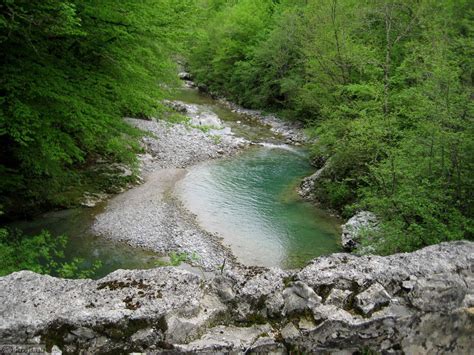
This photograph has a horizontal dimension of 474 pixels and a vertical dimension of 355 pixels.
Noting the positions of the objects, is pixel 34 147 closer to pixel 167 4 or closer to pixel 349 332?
pixel 167 4

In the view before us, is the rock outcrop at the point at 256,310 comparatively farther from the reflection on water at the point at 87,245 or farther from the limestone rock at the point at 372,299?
the reflection on water at the point at 87,245

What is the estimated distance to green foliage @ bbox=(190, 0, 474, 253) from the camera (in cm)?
873

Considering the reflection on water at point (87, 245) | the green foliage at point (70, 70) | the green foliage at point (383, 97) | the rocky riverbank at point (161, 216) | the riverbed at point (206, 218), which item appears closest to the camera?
the green foliage at point (70, 70)

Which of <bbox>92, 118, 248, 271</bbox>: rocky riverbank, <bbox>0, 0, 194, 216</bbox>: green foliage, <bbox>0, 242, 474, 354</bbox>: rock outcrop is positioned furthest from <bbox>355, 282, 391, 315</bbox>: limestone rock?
<bbox>0, 0, 194, 216</bbox>: green foliage

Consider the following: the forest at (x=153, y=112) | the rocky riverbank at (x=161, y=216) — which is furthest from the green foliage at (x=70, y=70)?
the rocky riverbank at (x=161, y=216)

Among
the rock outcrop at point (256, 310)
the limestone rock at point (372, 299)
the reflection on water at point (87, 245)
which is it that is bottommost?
the reflection on water at point (87, 245)

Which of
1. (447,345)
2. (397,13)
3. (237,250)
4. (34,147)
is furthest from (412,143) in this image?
(397,13)

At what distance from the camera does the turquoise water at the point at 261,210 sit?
12.4 meters

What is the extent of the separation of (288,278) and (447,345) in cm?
202

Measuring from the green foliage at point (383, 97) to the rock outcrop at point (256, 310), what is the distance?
355 centimetres

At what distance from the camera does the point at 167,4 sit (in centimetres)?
1091

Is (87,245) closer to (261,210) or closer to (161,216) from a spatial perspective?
(161,216)

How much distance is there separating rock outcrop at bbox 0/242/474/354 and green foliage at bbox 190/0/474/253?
3553 millimetres

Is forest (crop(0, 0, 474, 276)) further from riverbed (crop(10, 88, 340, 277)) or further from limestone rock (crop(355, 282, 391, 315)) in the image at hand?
limestone rock (crop(355, 282, 391, 315))
